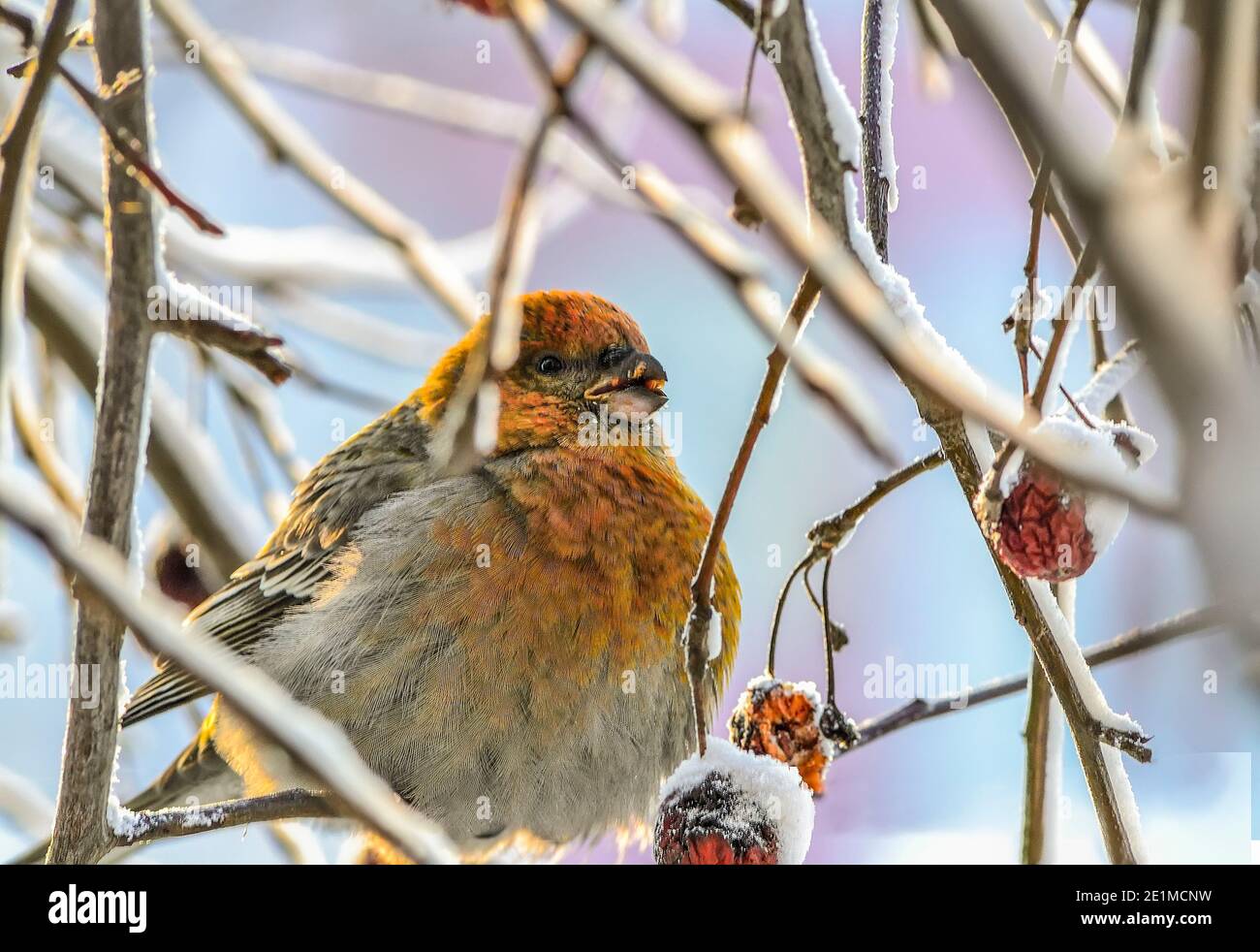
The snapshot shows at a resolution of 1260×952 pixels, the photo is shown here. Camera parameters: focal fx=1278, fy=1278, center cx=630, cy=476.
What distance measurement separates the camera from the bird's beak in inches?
149

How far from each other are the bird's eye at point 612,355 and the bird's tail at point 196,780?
1596 millimetres

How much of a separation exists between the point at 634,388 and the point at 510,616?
87 centimetres

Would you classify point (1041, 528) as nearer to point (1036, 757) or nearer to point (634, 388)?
point (1036, 757)

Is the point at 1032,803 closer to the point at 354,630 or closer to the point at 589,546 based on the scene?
the point at 589,546

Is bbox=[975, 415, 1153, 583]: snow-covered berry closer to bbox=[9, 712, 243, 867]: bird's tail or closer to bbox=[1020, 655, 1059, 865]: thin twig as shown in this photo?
bbox=[1020, 655, 1059, 865]: thin twig

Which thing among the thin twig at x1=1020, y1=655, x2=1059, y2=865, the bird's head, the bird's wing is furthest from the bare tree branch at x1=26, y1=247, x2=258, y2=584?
the thin twig at x1=1020, y1=655, x2=1059, y2=865

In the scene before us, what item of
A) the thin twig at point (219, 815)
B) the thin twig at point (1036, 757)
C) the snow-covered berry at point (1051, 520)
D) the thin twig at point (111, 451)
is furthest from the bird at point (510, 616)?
the snow-covered berry at point (1051, 520)

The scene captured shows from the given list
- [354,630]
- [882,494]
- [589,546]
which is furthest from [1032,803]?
[354,630]

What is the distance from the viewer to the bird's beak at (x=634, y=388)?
3.79 metres

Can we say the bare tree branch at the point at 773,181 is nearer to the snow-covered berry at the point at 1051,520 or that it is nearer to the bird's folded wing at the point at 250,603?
the snow-covered berry at the point at 1051,520

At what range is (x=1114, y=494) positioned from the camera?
1.03 meters

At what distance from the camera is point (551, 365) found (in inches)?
157

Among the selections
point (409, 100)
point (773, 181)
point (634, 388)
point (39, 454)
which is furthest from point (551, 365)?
point (773, 181)
